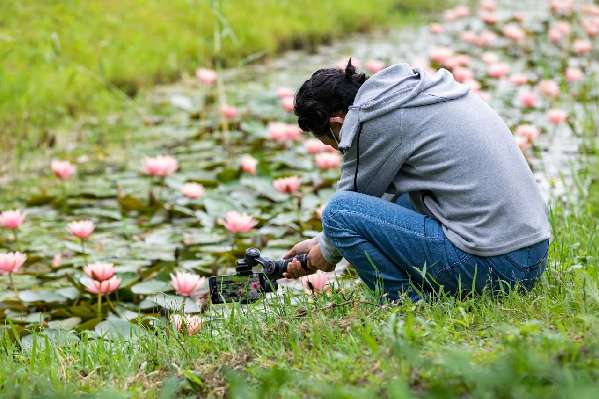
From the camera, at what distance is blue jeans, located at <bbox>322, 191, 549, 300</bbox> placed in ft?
8.70

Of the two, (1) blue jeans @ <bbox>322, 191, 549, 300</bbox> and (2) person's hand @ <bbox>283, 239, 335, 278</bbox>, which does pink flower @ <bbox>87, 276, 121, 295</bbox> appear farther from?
(1) blue jeans @ <bbox>322, 191, 549, 300</bbox>

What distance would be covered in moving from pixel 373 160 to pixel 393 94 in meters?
0.21

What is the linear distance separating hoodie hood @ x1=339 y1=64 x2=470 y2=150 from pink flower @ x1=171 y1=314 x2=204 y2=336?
680mm

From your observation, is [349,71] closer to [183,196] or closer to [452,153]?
[452,153]

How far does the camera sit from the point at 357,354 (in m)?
2.21

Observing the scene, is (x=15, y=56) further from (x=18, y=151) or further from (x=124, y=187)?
(x=124, y=187)

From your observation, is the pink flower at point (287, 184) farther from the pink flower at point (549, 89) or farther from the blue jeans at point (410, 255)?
the pink flower at point (549, 89)

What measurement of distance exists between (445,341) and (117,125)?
4119 mm

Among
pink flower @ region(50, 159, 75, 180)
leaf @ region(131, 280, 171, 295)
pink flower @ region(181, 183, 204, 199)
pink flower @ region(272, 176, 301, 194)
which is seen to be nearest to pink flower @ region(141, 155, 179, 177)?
pink flower @ region(181, 183, 204, 199)

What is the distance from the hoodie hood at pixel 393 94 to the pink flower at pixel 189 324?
0.68 metres

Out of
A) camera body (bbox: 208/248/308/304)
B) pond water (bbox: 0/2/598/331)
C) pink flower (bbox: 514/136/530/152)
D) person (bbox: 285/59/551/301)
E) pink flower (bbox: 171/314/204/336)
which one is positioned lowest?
pond water (bbox: 0/2/598/331)

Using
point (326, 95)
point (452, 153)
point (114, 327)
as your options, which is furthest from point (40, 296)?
point (452, 153)

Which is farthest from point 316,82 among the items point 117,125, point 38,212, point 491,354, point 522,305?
point 117,125

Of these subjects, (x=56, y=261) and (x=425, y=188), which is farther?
(x=56, y=261)
